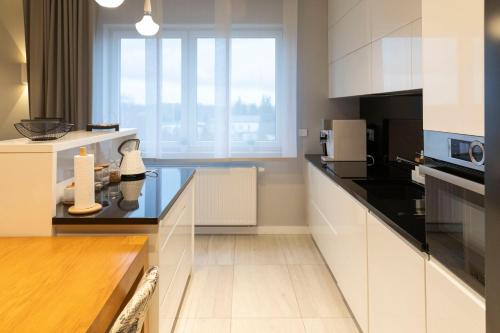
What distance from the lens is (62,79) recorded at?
3.90m

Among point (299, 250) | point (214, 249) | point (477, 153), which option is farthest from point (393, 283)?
point (214, 249)

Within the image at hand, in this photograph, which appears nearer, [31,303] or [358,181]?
[31,303]

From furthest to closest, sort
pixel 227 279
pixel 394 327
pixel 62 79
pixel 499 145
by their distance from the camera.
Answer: pixel 62 79 < pixel 227 279 < pixel 394 327 < pixel 499 145

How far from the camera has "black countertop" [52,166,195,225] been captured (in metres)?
1.64

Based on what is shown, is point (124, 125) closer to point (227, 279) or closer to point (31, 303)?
point (227, 279)

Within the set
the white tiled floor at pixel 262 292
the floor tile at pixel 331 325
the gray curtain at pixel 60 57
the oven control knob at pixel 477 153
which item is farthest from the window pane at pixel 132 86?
the oven control knob at pixel 477 153

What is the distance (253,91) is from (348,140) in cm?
122

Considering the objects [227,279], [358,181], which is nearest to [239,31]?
[358,181]

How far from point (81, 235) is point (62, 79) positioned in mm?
2830

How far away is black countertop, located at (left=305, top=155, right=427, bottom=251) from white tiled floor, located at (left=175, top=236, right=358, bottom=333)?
873 millimetres

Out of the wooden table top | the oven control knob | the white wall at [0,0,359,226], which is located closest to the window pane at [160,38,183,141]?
the white wall at [0,0,359,226]

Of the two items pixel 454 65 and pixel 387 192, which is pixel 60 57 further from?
pixel 454 65

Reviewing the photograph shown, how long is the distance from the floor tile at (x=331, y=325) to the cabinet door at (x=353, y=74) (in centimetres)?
161

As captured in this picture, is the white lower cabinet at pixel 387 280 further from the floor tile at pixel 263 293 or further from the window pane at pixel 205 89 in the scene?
the window pane at pixel 205 89
